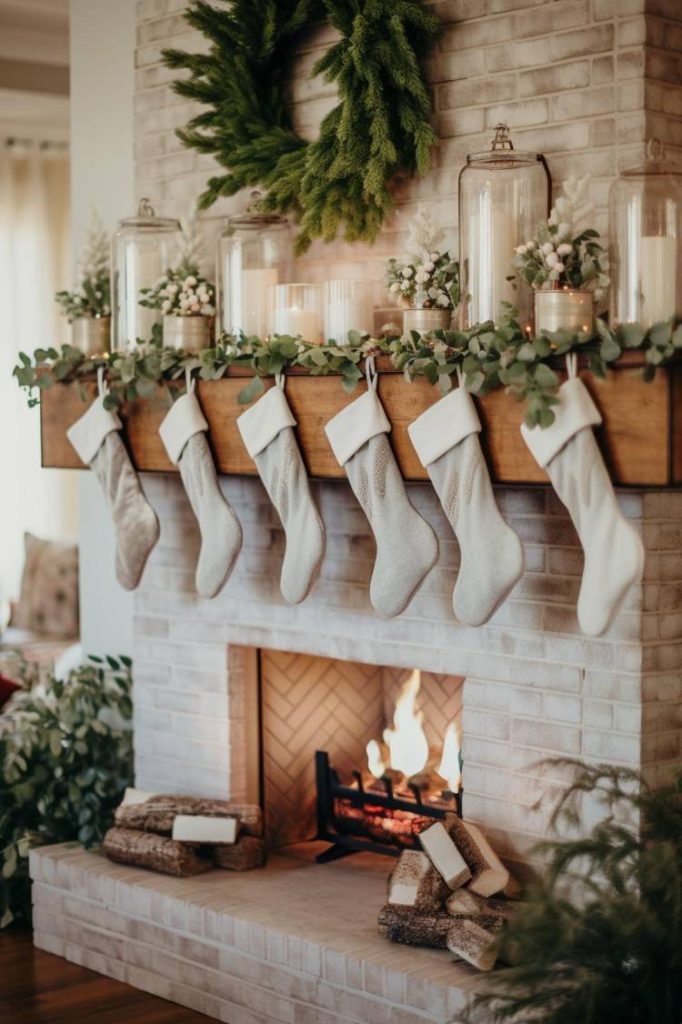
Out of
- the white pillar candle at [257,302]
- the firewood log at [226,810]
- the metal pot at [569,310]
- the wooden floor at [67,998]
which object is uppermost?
the white pillar candle at [257,302]

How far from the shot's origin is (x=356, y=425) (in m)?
2.87

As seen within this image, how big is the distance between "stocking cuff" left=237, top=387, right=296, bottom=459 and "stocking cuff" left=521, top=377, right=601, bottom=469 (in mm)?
671

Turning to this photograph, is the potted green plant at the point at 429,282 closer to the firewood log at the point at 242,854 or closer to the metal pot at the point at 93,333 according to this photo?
the metal pot at the point at 93,333

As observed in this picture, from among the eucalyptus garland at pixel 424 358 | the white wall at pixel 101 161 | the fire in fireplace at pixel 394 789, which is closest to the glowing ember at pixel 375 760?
the fire in fireplace at pixel 394 789

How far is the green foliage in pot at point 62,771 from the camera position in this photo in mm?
3791

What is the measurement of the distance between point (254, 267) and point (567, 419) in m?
1.08

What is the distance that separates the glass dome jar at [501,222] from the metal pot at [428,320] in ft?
0.27

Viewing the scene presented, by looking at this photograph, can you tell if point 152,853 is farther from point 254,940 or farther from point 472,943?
point 472,943

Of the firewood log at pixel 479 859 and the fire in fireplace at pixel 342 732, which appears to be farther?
the fire in fireplace at pixel 342 732

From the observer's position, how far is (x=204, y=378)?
3211 millimetres

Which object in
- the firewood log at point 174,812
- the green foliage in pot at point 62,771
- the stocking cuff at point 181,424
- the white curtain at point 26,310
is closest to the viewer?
the stocking cuff at point 181,424

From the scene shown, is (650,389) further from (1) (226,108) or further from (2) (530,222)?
(1) (226,108)

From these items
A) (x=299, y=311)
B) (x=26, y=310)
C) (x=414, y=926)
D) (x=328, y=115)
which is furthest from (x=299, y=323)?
(x=26, y=310)

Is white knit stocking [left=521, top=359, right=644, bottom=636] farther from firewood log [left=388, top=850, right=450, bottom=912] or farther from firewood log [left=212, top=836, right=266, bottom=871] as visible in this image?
firewood log [left=212, top=836, right=266, bottom=871]
